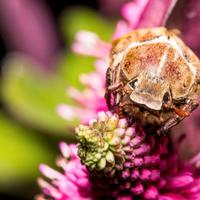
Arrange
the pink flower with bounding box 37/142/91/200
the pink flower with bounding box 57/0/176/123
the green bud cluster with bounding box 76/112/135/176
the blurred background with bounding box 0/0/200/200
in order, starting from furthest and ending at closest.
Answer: the blurred background with bounding box 0/0/200/200
the pink flower with bounding box 57/0/176/123
the pink flower with bounding box 37/142/91/200
the green bud cluster with bounding box 76/112/135/176

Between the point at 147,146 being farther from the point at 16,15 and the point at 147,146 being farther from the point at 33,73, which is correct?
the point at 16,15

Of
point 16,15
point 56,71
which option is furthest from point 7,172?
point 16,15

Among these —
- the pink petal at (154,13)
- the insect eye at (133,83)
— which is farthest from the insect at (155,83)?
the pink petal at (154,13)

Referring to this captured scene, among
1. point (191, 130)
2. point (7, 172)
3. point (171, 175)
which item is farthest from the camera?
point (7, 172)

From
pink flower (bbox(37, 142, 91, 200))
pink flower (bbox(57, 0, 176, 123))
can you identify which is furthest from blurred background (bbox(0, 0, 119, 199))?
pink flower (bbox(37, 142, 91, 200))

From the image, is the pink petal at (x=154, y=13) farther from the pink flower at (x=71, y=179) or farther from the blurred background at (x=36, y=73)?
the blurred background at (x=36, y=73)

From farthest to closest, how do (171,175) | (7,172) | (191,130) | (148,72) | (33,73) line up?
(33,73) → (7,172) → (191,130) → (171,175) → (148,72)

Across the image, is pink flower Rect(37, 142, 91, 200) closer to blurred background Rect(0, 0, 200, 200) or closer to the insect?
the insect

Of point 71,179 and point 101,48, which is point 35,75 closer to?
point 101,48
